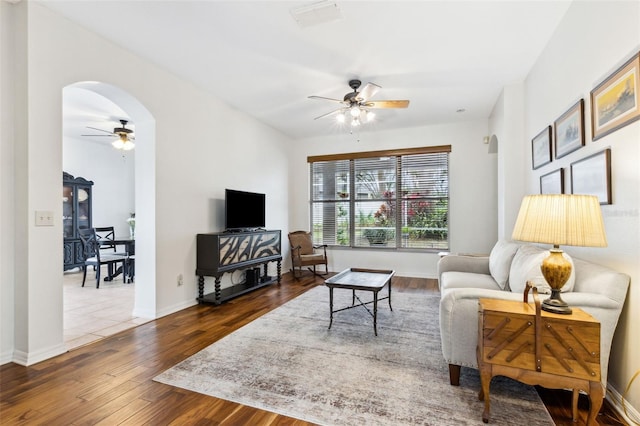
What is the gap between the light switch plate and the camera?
95.9 inches

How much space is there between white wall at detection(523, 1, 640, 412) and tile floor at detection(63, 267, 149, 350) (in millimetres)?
3982

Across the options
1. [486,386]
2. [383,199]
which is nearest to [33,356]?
[486,386]

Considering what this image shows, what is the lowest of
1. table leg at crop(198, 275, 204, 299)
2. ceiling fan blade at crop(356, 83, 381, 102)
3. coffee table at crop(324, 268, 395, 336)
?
table leg at crop(198, 275, 204, 299)

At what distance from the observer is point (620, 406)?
1767mm

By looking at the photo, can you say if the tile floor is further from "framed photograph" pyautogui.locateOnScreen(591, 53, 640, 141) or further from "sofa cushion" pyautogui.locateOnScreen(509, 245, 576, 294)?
"framed photograph" pyautogui.locateOnScreen(591, 53, 640, 141)

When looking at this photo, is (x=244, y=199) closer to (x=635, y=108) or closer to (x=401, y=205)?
(x=401, y=205)

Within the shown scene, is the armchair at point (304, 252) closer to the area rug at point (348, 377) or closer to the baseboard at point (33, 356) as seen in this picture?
the area rug at point (348, 377)

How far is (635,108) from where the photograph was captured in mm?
1691

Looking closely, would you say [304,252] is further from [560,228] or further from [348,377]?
[560,228]

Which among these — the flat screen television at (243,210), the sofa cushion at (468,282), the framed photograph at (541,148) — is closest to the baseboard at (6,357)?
the flat screen television at (243,210)

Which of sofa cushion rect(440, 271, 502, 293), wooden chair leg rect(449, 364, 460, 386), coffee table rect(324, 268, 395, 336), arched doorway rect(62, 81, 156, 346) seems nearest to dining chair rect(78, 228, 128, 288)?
arched doorway rect(62, 81, 156, 346)

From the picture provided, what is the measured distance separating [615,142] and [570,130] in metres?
0.67

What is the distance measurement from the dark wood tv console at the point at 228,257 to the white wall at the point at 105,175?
4426 mm

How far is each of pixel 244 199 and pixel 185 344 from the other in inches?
92.7
